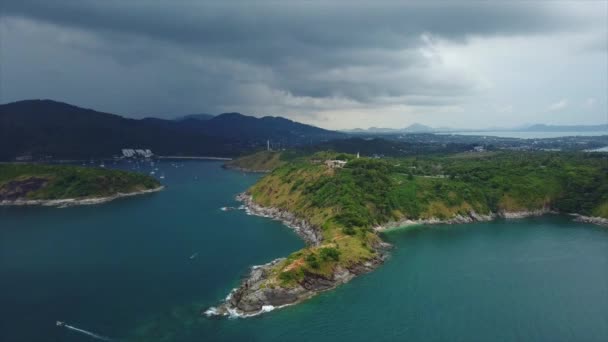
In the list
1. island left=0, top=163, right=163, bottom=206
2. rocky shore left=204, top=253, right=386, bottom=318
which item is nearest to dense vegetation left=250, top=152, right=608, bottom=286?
rocky shore left=204, top=253, right=386, bottom=318

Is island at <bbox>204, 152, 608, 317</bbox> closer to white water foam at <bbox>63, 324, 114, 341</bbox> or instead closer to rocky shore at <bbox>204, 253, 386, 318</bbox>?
rocky shore at <bbox>204, 253, 386, 318</bbox>

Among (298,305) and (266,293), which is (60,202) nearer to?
(266,293)

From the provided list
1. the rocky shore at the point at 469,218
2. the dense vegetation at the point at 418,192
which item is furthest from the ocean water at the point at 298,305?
the dense vegetation at the point at 418,192

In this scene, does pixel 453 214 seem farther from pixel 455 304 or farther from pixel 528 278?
pixel 455 304

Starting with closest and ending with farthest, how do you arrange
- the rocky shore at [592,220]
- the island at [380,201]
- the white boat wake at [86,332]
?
the white boat wake at [86,332], the island at [380,201], the rocky shore at [592,220]

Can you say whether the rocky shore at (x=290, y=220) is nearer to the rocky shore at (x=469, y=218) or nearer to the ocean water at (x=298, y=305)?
the ocean water at (x=298, y=305)

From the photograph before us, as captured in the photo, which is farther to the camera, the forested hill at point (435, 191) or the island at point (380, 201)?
the forested hill at point (435, 191)
